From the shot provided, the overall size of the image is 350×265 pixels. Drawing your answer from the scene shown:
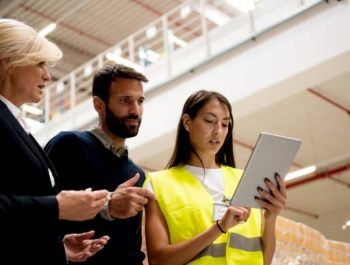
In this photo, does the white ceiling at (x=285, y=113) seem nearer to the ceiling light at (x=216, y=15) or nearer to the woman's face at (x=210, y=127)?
the ceiling light at (x=216, y=15)

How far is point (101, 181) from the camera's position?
1945 millimetres

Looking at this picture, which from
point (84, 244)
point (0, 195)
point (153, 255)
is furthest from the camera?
point (153, 255)

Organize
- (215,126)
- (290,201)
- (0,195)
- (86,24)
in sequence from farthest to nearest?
(290,201)
(86,24)
(215,126)
(0,195)

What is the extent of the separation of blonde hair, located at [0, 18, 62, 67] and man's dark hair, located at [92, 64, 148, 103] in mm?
621

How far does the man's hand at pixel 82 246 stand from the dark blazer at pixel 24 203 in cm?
23

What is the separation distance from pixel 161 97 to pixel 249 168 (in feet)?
17.0

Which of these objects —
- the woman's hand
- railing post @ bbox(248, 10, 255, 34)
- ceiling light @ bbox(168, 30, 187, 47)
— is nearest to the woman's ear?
the woman's hand

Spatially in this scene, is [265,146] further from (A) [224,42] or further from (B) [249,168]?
(A) [224,42]

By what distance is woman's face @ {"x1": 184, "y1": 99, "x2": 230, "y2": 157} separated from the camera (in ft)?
6.84

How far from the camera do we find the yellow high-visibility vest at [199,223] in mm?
1884

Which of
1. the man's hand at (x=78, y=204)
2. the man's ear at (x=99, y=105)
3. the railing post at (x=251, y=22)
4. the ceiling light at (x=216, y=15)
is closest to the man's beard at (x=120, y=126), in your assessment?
the man's ear at (x=99, y=105)

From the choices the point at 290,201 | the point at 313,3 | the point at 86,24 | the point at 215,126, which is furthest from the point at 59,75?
the point at 215,126

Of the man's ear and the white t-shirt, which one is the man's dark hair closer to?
the man's ear

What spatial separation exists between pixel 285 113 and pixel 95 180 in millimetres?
7028
